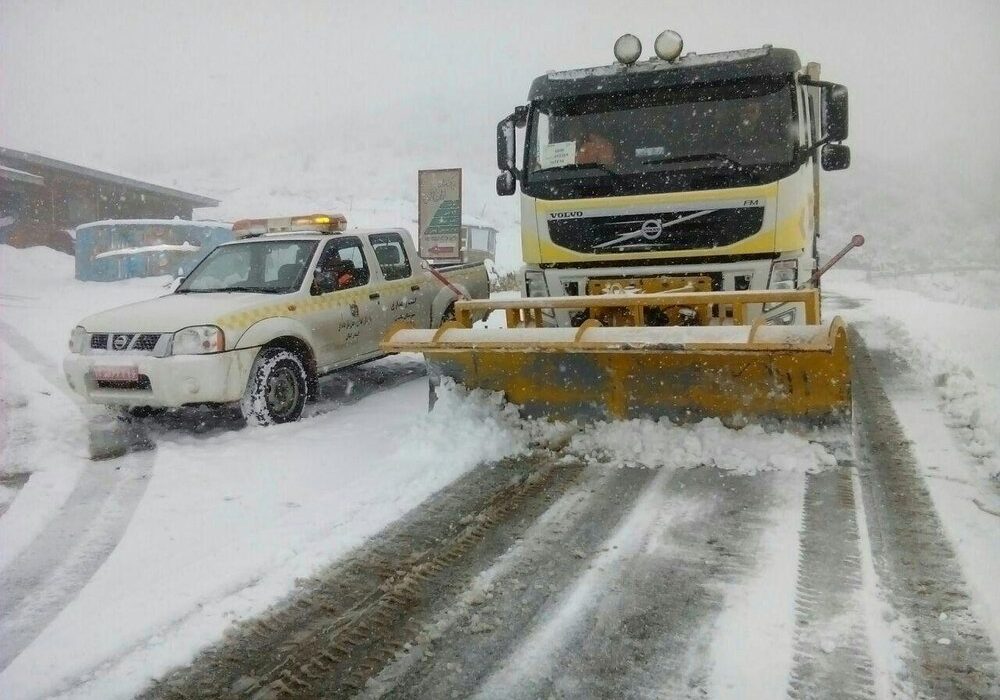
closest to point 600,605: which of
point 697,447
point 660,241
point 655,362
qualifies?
point 697,447

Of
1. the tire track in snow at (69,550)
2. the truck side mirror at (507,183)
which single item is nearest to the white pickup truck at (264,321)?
the tire track in snow at (69,550)

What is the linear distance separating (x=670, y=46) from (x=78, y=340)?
5.57 metres

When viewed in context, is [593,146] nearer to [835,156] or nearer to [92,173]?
[835,156]

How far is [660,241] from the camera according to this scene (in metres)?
5.39

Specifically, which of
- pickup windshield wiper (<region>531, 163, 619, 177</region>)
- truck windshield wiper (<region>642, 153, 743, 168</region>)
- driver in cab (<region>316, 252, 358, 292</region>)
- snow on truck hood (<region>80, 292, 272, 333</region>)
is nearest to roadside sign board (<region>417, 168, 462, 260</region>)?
driver in cab (<region>316, 252, 358, 292</region>)

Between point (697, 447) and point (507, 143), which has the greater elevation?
point (507, 143)

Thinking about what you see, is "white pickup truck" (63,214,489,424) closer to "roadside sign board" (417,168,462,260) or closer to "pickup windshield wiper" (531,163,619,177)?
"pickup windshield wiper" (531,163,619,177)

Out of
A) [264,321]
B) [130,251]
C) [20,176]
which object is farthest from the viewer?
[20,176]

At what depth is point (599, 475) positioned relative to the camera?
4.35 m

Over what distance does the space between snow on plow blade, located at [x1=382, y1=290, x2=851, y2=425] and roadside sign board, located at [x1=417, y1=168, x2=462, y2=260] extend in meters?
8.03

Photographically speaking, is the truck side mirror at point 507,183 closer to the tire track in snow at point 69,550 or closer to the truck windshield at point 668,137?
the truck windshield at point 668,137

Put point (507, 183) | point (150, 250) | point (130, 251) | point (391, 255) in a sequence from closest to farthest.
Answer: point (507, 183), point (391, 255), point (130, 251), point (150, 250)

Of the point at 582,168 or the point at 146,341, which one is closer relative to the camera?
the point at 146,341

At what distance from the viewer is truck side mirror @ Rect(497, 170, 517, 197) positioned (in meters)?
6.34
